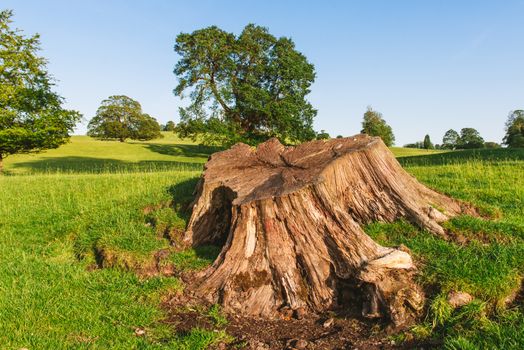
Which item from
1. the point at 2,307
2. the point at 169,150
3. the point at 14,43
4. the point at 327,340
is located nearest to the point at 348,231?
the point at 327,340

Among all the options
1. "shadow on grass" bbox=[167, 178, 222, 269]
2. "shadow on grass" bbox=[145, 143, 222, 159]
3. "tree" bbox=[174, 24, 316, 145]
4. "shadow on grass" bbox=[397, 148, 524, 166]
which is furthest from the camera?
"shadow on grass" bbox=[145, 143, 222, 159]

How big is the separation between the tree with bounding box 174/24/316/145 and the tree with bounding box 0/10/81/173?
947 cm

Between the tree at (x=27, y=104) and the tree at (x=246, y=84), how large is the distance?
9.47 meters

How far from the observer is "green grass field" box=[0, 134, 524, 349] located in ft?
14.1

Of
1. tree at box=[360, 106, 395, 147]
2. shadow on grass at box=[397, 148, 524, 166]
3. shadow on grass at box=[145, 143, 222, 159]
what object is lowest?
shadow on grass at box=[397, 148, 524, 166]

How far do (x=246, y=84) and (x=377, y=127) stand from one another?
4101 cm

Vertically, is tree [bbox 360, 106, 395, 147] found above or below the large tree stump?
above

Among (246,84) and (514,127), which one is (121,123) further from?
(514,127)

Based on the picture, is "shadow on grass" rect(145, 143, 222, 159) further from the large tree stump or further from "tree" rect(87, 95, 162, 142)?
the large tree stump

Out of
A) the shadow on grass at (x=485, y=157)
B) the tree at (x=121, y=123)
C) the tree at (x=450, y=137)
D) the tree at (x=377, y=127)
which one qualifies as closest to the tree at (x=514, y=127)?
the tree at (x=377, y=127)

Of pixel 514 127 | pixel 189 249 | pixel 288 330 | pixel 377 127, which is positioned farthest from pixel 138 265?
pixel 514 127

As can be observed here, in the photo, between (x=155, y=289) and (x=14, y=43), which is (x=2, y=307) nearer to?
(x=155, y=289)

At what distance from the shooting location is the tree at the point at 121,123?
69.8 meters

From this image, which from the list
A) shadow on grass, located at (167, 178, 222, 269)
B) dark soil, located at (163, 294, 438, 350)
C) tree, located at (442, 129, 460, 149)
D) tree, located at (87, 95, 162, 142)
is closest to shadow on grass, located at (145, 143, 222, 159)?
tree, located at (87, 95, 162, 142)
